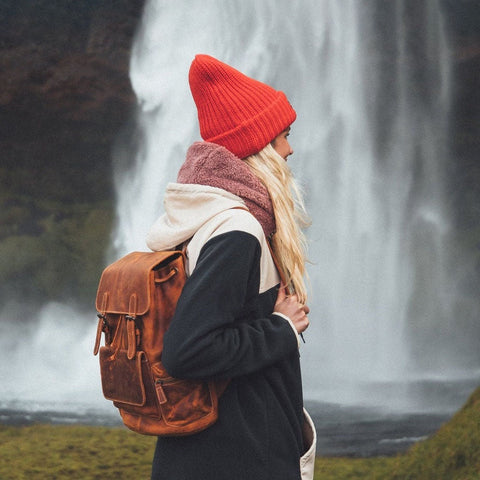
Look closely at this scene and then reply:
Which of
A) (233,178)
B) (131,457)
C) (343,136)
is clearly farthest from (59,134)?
(233,178)

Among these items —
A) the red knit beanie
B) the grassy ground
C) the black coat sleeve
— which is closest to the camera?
the black coat sleeve

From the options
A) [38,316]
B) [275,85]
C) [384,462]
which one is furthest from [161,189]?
[384,462]

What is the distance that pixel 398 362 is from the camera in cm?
960

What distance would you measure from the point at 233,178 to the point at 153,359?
14.7 inches

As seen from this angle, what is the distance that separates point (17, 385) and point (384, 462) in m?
5.30

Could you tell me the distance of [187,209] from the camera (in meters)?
1.35

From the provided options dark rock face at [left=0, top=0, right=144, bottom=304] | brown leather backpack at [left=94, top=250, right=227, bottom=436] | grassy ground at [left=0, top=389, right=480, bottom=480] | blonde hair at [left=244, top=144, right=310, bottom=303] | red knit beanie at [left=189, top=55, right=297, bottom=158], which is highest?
dark rock face at [left=0, top=0, right=144, bottom=304]

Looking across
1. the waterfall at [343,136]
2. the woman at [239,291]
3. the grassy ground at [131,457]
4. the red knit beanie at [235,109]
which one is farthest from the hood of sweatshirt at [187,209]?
the waterfall at [343,136]

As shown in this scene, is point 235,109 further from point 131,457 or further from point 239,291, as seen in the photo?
point 131,457

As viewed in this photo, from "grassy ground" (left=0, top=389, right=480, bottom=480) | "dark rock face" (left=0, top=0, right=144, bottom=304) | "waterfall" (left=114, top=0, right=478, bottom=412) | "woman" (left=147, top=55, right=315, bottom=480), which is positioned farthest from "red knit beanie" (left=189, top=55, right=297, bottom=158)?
"dark rock face" (left=0, top=0, right=144, bottom=304)

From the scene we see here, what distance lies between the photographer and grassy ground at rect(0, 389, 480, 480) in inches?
148

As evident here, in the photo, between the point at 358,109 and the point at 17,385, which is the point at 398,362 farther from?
the point at 17,385

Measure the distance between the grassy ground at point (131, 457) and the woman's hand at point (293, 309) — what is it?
2.69 m

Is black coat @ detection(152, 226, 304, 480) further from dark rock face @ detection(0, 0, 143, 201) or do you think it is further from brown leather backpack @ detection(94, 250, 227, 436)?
dark rock face @ detection(0, 0, 143, 201)
